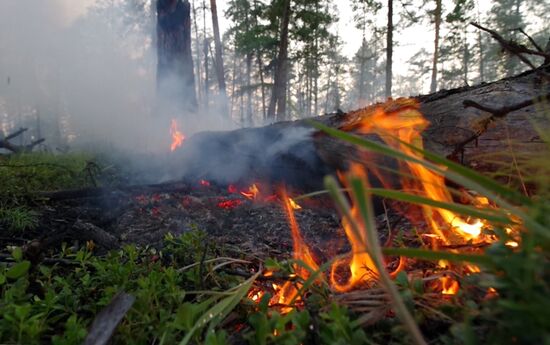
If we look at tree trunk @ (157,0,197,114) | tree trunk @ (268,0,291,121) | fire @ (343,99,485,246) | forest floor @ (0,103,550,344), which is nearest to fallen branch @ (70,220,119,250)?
forest floor @ (0,103,550,344)

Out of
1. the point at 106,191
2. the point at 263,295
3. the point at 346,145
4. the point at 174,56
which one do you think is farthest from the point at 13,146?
the point at 263,295

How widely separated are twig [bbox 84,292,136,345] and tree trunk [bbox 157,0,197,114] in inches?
396

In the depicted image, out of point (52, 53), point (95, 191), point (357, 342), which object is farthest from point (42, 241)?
point (52, 53)

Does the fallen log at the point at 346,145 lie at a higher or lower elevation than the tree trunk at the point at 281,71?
lower

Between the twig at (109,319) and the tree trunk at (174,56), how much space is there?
1006cm

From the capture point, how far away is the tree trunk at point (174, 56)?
394 inches

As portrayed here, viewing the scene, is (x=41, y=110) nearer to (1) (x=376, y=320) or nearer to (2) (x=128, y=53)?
(2) (x=128, y=53)

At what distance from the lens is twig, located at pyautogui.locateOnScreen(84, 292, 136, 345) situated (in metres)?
0.92

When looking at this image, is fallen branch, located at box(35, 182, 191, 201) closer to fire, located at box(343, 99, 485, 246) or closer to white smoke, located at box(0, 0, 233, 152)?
fire, located at box(343, 99, 485, 246)

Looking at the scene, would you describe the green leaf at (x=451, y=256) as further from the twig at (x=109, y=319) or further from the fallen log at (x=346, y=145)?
the twig at (x=109, y=319)

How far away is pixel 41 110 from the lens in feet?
127

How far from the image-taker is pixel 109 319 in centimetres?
97

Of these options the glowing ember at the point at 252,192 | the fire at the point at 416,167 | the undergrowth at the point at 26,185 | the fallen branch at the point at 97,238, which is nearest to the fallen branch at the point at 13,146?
the undergrowth at the point at 26,185

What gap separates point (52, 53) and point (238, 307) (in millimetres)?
39092
